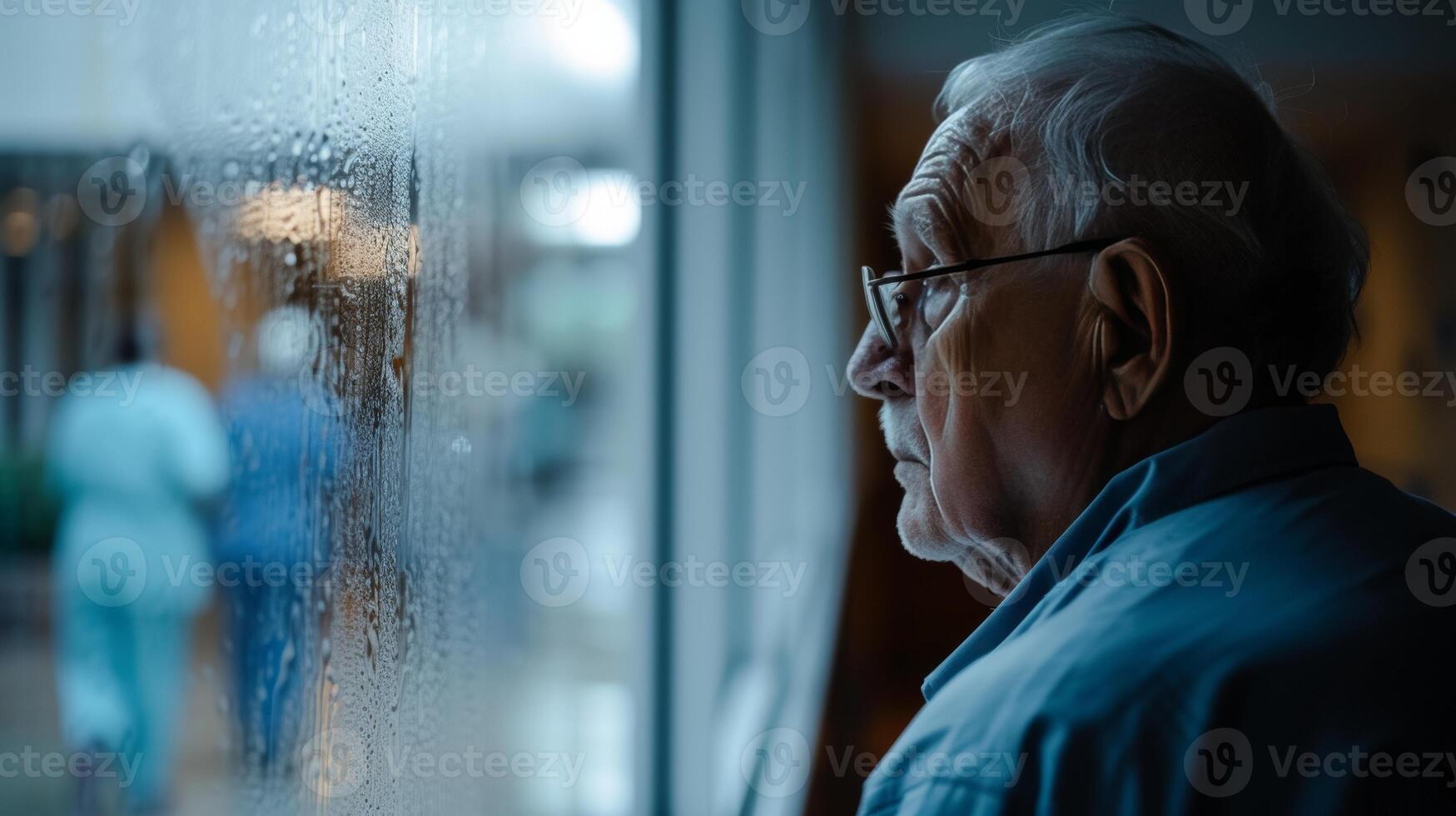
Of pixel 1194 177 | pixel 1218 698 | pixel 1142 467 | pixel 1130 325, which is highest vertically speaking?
pixel 1194 177

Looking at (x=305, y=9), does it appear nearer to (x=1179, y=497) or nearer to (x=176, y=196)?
(x=176, y=196)

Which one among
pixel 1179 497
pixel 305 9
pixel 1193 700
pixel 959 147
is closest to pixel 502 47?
pixel 959 147

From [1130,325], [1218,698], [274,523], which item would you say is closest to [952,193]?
[1130,325]

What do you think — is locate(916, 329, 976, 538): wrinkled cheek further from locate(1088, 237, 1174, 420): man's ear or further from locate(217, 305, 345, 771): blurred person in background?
locate(217, 305, 345, 771): blurred person in background

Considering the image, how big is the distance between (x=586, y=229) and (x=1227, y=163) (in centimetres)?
120

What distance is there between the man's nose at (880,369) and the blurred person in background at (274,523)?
596 mm

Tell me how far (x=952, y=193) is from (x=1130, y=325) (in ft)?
0.67

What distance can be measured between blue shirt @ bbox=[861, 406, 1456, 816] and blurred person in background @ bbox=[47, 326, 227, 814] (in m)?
0.41

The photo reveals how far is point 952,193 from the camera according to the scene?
939 mm

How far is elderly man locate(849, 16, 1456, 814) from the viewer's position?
603mm

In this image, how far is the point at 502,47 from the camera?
3.63ft

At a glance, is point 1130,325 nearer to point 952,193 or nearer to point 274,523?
point 952,193

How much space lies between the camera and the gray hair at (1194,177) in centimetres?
82

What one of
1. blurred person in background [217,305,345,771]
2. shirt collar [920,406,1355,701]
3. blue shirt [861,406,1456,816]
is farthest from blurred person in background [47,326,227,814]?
shirt collar [920,406,1355,701]
